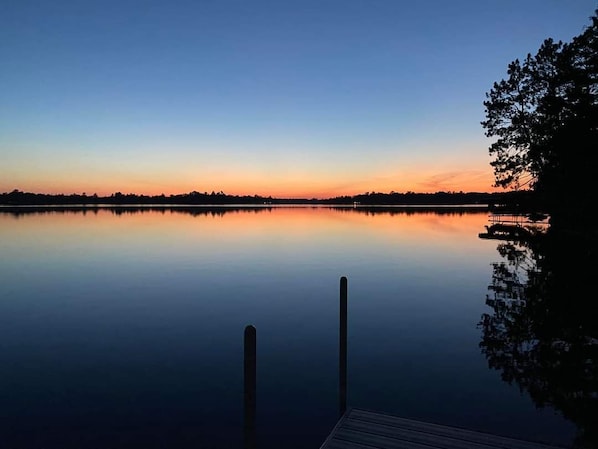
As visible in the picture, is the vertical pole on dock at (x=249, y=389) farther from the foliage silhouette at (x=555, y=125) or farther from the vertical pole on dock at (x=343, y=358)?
the foliage silhouette at (x=555, y=125)

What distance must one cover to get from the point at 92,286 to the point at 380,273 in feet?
66.5

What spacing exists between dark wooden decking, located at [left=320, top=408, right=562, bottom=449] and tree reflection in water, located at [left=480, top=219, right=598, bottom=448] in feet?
7.07

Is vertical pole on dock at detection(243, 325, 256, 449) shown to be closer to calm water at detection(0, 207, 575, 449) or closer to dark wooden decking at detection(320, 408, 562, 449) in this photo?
dark wooden decking at detection(320, 408, 562, 449)

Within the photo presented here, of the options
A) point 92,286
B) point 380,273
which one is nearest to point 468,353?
point 380,273

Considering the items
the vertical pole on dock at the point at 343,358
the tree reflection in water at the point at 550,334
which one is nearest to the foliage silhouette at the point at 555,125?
the tree reflection in water at the point at 550,334

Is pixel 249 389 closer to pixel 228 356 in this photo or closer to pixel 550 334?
pixel 228 356

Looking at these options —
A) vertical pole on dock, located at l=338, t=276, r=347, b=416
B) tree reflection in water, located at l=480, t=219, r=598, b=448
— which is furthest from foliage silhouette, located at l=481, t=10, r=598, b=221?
vertical pole on dock, located at l=338, t=276, r=347, b=416

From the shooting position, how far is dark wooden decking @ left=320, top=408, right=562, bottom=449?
22.9ft

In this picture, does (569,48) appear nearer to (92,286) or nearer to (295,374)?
(295,374)

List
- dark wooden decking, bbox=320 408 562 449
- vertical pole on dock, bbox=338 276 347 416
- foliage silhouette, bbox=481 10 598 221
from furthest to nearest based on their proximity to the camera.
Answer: foliage silhouette, bbox=481 10 598 221
vertical pole on dock, bbox=338 276 347 416
dark wooden decking, bbox=320 408 562 449

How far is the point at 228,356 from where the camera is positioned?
13.5m

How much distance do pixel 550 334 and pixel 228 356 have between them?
1189cm

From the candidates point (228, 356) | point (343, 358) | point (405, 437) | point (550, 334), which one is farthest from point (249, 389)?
point (550, 334)

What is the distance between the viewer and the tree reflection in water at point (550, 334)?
9766 mm
